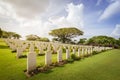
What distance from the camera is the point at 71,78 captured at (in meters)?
6.49

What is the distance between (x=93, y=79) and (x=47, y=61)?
12.9 feet

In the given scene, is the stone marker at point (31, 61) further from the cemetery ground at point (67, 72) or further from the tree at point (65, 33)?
the tree at point (65, 33)

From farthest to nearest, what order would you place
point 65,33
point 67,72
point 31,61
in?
point 65,33, point 31,61, point 67,72

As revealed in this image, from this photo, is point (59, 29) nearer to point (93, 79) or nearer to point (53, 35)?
point (53, 35)

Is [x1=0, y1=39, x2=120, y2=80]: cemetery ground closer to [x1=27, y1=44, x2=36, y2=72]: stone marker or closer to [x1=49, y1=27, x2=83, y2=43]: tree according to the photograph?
[x1=27, y1=44, x2=36, y2=72]: stone marker

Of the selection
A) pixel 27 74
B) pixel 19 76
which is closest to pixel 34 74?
pixel 27 74

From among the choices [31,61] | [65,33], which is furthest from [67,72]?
[65,33]

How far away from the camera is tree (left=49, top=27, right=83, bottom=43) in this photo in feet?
218

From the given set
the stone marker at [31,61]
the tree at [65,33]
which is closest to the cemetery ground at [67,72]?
the stone marker at [31,61]

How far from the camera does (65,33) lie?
68188 millimetres

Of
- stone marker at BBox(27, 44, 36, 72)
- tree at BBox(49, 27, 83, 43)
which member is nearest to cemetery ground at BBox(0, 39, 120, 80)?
stone marker at BBox(27, 44, 36, 72)

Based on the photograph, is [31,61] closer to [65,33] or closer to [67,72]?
[67,72]

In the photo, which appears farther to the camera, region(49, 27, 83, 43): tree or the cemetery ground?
region(49, 27, 83, 43): tree

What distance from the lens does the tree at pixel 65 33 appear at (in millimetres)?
66562
